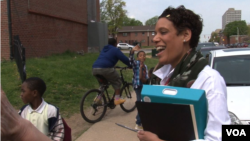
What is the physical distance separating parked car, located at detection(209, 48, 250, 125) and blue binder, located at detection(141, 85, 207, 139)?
2488 millimetres

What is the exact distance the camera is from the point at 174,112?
1.37 meters

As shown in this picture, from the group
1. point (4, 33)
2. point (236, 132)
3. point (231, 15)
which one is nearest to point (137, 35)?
point (4, 33)

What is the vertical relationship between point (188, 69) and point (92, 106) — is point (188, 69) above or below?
above

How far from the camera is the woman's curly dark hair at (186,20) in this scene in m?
1.71

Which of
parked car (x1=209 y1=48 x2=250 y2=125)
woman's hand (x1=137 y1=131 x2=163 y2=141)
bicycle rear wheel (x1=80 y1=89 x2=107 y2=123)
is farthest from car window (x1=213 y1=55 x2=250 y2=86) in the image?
woman's hand (x1=137 y1=131 x2=163 y2=141)

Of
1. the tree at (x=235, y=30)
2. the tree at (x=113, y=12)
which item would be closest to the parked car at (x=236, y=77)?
the tree at (x=113, y=12)

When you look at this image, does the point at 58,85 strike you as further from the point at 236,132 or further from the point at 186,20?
the point at 236,132

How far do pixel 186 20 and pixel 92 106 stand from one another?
4.38 metres

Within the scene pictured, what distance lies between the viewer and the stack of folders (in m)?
1.32

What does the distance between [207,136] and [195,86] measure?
11.4 inches

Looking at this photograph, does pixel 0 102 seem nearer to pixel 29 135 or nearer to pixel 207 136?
pixel 29 135

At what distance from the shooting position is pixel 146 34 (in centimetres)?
7912

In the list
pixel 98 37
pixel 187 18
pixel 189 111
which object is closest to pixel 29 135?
pixel 189 111

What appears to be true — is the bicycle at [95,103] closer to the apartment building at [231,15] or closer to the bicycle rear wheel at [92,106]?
the bicycle rear wheel at [92,106]
